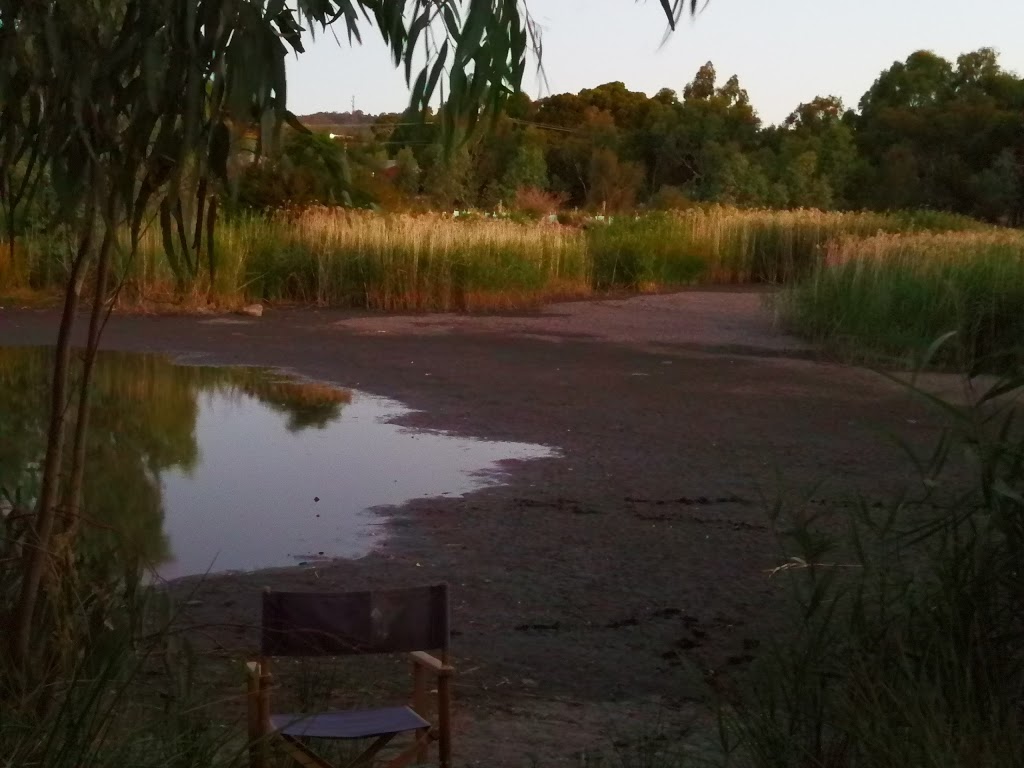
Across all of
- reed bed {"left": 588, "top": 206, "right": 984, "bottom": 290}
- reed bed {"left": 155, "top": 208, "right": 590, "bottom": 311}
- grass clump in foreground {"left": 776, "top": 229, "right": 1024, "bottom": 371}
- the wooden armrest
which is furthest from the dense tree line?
the wooden armrest

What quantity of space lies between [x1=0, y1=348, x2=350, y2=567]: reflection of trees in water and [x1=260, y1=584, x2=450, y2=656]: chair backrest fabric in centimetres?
86

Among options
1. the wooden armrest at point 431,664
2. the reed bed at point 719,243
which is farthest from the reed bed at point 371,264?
the wooden armrest at point 431,664

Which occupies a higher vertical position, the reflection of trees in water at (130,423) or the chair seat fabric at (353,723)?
the chair seat fabric at (353,723)

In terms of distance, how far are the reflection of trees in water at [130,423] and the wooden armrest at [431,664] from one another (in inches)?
49.9

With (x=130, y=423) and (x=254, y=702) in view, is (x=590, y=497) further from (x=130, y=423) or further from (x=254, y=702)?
(x=254, y=702)

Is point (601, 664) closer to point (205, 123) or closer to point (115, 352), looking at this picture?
point (205, 123)

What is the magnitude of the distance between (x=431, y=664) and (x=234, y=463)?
6145 millimetres

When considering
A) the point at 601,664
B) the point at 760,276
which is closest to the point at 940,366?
the point at 601,664

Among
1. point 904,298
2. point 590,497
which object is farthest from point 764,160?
point 590,497

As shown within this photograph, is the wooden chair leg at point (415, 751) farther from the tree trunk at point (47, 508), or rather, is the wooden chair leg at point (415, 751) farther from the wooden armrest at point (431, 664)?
the tree trunk at point (47, 508)

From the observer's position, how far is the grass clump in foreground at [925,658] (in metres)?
3.98

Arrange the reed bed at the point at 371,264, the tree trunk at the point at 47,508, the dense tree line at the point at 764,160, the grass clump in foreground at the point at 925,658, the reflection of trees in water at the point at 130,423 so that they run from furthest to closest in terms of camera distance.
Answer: the dense tree line at the point at 764,160 < the reed bed at the point at 371,264 < the reflection of trees in water at the point at 130,423 < the tree trunk at the point at 47,508 < the grass clump in foreground at the point at 925,658

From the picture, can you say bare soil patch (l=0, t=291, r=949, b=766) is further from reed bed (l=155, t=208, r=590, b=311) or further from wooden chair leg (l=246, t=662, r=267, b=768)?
reed bed (l=155, t=208, r=590, b=311)

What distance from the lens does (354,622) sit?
4.39 meters
